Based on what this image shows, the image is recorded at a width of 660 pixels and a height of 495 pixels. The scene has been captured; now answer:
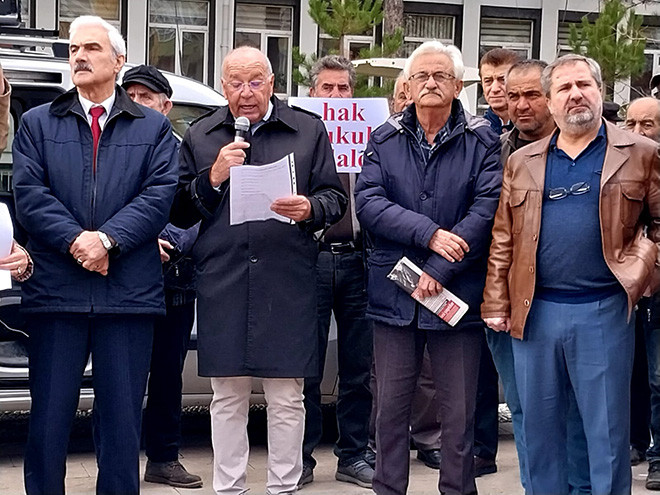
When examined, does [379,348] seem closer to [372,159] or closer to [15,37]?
[372,159]

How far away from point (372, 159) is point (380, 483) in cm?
143

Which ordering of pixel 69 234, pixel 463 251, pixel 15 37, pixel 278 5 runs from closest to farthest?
pixel 69 234 < pixel 463 251 < pixel 15 37 < pixel 278 5

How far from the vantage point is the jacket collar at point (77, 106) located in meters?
5.09

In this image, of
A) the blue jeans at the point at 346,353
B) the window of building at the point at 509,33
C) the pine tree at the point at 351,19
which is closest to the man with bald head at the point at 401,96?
the blue jeans at the point at 346,353

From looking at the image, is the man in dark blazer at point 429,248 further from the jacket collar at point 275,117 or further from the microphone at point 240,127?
the microphone at point 240,127

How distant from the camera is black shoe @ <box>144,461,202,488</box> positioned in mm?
6180

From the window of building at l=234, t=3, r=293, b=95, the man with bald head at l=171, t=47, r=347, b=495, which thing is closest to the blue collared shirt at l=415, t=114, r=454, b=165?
the man with bald head at l=171, t=47, r=347, b=495

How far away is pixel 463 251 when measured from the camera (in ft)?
17.1

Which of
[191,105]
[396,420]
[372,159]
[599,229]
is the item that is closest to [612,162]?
[599,229]

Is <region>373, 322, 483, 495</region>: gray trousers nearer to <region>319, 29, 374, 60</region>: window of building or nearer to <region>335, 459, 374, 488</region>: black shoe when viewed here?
<region>335, 459, 374, 488</region>: black shoe

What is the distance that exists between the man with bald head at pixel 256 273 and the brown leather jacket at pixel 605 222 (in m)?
0.79

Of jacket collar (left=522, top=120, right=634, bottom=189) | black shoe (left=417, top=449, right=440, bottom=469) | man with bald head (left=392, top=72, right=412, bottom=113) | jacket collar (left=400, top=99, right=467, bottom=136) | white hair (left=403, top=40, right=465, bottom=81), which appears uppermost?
white hair (left=403, top=40, right=465, bottom=81)

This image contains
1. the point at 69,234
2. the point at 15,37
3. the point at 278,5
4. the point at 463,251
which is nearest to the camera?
the point at 69,234

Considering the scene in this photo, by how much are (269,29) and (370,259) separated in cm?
1655
